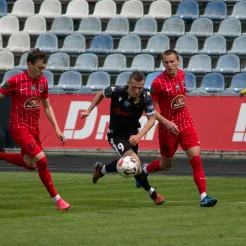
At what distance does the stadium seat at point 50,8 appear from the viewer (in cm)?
3030

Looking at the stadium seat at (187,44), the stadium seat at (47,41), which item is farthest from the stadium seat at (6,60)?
the stadium seat at (187,44)

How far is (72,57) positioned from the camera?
1162 inches

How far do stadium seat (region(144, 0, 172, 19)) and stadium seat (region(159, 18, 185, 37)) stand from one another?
0.50 m

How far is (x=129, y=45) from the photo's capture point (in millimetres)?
29000

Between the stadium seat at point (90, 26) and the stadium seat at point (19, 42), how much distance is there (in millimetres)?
1644

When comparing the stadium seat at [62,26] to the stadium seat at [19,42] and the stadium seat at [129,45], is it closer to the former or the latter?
the stadium seat at [19,42]

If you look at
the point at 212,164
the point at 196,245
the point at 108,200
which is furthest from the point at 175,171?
the point at 196,245

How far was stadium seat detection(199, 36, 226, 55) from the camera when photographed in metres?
28.5

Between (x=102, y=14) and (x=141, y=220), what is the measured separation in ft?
64.1

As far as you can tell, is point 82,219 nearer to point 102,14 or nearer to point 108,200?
point 108,200

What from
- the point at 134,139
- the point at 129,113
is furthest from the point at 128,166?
the point at 129,113

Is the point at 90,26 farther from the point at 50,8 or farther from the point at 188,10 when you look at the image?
the point at 188,10

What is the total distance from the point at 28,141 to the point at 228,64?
52.1 ft

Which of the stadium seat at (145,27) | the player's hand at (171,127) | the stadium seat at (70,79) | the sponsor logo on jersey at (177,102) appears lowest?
the stadium seat at (70,79)
